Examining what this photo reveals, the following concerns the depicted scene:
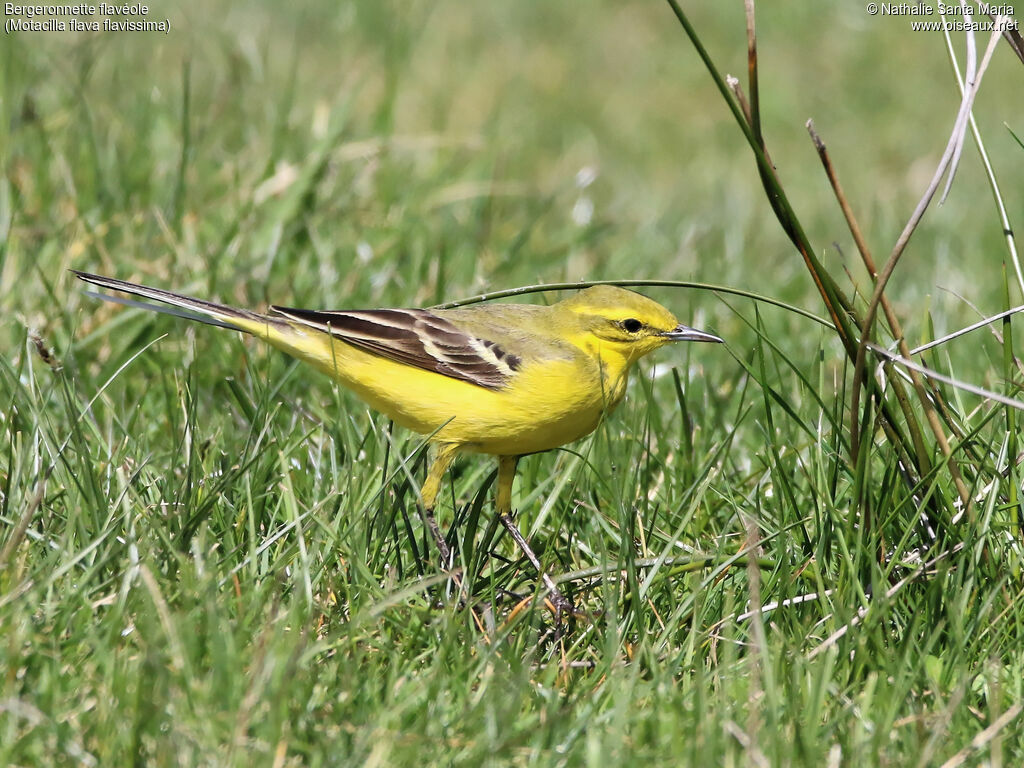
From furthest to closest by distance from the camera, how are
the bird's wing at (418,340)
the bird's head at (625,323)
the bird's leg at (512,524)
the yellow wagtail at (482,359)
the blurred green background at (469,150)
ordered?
1. the blurred green background at (469,150)
2. the bird's head at (625,323)
3. the bird's wing at (418,340)
4. the yellow wagtail at (482,359)
5. the bird's leg at (512,524)

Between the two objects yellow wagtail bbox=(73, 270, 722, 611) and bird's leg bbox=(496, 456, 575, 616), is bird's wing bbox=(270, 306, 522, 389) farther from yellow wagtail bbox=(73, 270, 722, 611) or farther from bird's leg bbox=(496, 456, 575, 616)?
bird's leg bbox=(496, 456, 575, 616)

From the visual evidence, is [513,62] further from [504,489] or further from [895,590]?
[895,590]

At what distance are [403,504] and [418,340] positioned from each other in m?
0.69

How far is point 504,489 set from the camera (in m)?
4.00

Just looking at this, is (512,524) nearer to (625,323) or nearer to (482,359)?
(482,359)

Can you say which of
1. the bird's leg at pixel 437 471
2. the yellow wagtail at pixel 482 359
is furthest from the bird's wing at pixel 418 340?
the bird's leg at pixel 437 471

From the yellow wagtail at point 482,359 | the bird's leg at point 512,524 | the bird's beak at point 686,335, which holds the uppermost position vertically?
the bird's beak at point 686,335

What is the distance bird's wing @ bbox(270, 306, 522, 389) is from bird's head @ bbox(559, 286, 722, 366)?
1.18 ft

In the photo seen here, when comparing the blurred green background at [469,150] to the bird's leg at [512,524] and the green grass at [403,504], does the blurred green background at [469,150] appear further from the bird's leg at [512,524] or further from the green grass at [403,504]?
the bird's leg at [512,524]

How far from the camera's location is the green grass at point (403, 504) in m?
2.70

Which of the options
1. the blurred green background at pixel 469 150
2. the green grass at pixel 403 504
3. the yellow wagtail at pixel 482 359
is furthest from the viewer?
the blurred green background at pixel 469 150

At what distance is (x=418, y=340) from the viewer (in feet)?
14.0

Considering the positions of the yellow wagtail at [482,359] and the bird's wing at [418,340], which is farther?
the bird's wing at [418,340]

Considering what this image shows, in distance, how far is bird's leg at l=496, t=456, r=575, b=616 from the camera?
3398 millimetres
